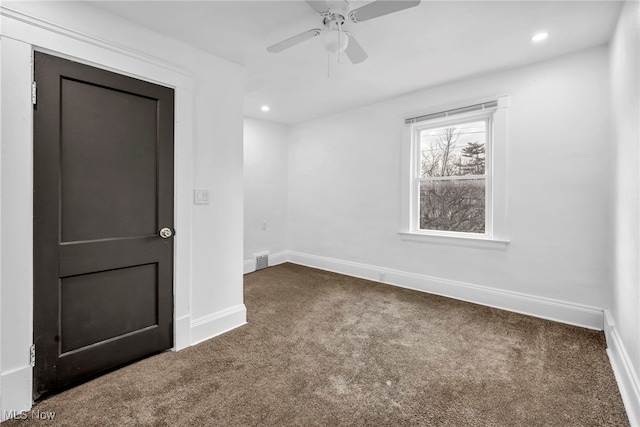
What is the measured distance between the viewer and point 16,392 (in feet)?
5.11

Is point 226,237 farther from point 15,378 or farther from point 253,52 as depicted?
point 253,52

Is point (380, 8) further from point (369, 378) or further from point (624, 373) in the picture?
point (624, 373)

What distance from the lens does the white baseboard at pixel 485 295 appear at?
255 centimetres

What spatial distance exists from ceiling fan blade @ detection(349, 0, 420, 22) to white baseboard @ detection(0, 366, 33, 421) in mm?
2794

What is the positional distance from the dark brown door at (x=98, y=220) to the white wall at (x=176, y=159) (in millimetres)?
64

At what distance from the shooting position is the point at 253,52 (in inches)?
97.0

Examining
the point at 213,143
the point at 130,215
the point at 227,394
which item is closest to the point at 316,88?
the point at 213,143

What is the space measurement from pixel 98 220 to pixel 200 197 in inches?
27.3

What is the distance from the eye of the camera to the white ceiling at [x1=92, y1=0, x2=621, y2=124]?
6.25 ft

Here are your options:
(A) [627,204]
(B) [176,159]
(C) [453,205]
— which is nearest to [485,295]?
(C) [453,205]

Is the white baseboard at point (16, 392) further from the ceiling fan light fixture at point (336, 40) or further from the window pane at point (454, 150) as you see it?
the window pane at point (454, 150)

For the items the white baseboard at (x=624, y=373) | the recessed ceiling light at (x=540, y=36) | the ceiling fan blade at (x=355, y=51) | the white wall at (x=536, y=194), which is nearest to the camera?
the white baseboard at (x=624, y=373)

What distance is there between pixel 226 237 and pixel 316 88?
2044mm

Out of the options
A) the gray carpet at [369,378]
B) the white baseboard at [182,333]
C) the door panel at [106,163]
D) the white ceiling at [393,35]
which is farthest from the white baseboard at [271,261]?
the white ceiling at [393,35]
